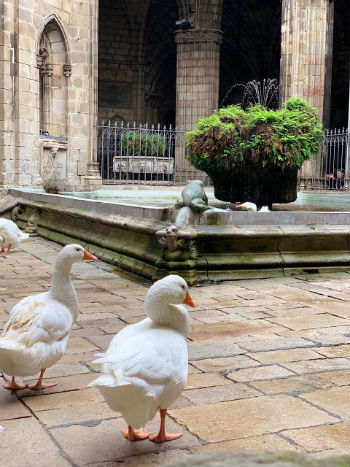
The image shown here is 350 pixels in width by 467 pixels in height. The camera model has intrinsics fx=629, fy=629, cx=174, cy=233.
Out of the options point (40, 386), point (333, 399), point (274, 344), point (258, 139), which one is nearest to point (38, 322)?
point (40, 386)

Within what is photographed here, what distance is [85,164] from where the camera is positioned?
14914 millimetres

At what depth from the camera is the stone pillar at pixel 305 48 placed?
54.8 feet

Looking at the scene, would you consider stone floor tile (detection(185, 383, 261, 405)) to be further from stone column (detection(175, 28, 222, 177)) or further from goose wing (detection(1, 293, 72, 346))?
stone column (detection(175, 28, 222, 177))

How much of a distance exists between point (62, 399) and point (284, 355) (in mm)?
1365

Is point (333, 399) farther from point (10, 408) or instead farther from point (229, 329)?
point (10, 408)

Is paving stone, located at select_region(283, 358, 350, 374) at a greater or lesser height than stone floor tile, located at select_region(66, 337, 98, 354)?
greater

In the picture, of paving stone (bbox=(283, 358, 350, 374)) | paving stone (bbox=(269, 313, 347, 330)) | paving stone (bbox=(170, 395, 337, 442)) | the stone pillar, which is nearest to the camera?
paving stone (bbox=(170, 395, 337, 442))

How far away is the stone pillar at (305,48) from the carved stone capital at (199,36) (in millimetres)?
3346

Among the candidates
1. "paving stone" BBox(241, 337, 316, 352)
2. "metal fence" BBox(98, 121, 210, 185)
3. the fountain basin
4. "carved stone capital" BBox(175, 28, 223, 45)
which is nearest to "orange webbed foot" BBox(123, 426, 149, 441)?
"paving stone" BBox(241, 337, 316, 352)

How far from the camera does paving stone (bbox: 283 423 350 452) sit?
2.42 m

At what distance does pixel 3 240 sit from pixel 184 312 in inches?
231

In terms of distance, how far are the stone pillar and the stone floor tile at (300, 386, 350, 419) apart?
575 inches

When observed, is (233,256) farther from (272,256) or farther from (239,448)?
(239,448)

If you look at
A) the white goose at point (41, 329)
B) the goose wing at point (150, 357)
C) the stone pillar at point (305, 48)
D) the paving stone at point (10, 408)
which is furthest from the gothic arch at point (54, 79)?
the goose wing at point (150, 357)
